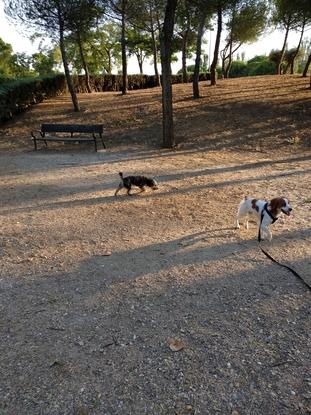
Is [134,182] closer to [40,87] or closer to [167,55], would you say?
[167,55]

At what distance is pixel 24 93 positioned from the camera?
19.2 m

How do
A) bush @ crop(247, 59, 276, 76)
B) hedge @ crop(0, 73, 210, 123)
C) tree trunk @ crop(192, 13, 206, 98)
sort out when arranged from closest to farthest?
hedge @ crop(0, 73, 210, 123)
tree trunk @ crop(192, 13, 206, 98)
bush @ crop(247, 59, 276, 76)

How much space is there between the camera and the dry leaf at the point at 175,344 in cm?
334

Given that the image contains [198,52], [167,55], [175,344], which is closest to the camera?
[175,344]

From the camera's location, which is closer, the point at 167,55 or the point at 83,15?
the point at 167,55

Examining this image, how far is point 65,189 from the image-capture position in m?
8.40

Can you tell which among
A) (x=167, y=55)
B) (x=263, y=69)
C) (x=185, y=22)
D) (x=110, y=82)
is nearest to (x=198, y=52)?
(x=167, y=55)

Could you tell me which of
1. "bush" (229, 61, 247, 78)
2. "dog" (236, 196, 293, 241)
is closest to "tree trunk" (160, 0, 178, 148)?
"dog" (236, 196, 293, 241)

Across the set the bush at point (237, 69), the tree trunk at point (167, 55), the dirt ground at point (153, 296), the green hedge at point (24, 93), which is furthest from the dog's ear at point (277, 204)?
the bush at point (237, 69)

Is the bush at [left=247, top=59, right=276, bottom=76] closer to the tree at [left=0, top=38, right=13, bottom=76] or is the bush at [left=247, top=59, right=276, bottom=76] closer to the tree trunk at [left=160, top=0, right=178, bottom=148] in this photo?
the tree at [left=0, top=38, right=13, bottom=76]

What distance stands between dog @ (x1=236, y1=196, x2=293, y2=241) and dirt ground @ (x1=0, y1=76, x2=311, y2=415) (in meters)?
0.30

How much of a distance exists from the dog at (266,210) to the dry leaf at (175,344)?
2.52 m

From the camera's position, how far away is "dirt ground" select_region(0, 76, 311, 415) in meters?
2.90

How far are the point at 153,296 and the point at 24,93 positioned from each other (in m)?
18.1
